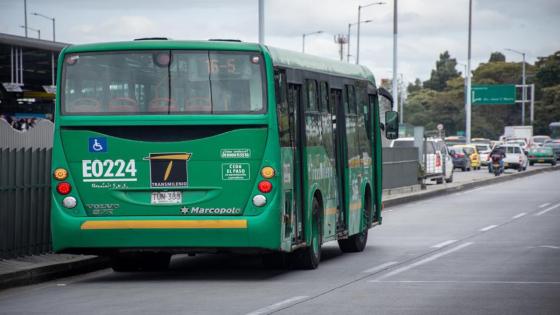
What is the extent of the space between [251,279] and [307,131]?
7.25 ft

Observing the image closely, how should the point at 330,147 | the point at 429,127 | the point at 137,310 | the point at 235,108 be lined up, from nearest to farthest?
1. the point at 137,310
2. the point at 235,108
3. the point at 330,147
4. the point at 429,127

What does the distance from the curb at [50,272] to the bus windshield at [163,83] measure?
6.45 feet

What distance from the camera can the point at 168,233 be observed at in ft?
48.0

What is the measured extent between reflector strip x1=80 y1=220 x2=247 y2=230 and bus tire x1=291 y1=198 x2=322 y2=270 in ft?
6.64

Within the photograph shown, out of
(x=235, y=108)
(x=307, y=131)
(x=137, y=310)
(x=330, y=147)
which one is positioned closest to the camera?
(x=137, y=310)

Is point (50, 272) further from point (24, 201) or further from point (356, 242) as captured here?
point (356, 242)

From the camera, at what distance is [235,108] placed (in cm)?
1470

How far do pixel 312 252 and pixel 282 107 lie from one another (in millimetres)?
2270

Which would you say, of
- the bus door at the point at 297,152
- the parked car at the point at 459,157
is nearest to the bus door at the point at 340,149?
the bus door at the point at 297,152

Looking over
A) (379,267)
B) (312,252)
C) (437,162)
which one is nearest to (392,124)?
(379,267)

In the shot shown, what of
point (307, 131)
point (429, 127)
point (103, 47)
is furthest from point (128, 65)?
point (429, 127)

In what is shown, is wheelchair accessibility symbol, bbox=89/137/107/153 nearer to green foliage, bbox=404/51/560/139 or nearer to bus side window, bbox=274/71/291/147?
bus side window, bbox=274/71/291/147

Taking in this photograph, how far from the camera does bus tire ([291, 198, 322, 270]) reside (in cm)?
1639

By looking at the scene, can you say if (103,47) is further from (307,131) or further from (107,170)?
(307,131)
